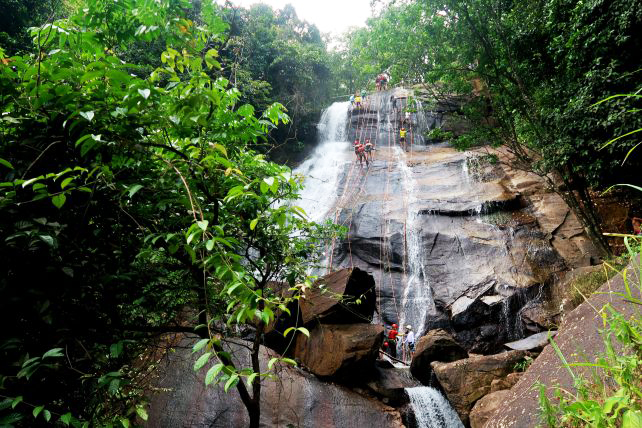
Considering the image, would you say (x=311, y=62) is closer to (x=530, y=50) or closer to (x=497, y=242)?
(x=530, y=50)

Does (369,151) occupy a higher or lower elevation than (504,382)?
→ higher

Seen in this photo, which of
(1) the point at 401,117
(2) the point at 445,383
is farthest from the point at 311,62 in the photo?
(2) the point at 445,383

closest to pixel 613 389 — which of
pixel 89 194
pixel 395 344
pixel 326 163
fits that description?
pixel 89 194

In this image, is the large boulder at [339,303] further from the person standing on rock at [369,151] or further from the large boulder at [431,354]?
the person standing on rock at [369,151]

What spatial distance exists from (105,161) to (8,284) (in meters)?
0.65

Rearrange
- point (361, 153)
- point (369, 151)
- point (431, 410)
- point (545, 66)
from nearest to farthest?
point (431, 410) < point (545, 66) < point (361, 153) < point (369, 151)

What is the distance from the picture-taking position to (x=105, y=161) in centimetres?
166

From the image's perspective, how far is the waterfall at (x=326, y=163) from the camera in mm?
16578

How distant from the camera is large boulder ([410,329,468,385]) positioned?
304 inches

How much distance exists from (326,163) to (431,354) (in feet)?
47.7

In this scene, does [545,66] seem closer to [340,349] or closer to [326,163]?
[340,349]

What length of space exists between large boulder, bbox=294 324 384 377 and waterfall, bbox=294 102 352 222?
24.1 ft

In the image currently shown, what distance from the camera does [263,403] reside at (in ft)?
16.5

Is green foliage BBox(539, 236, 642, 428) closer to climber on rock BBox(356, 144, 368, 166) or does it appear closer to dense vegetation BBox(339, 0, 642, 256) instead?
dense vegetation BBox(339, 0, 642, 256)
